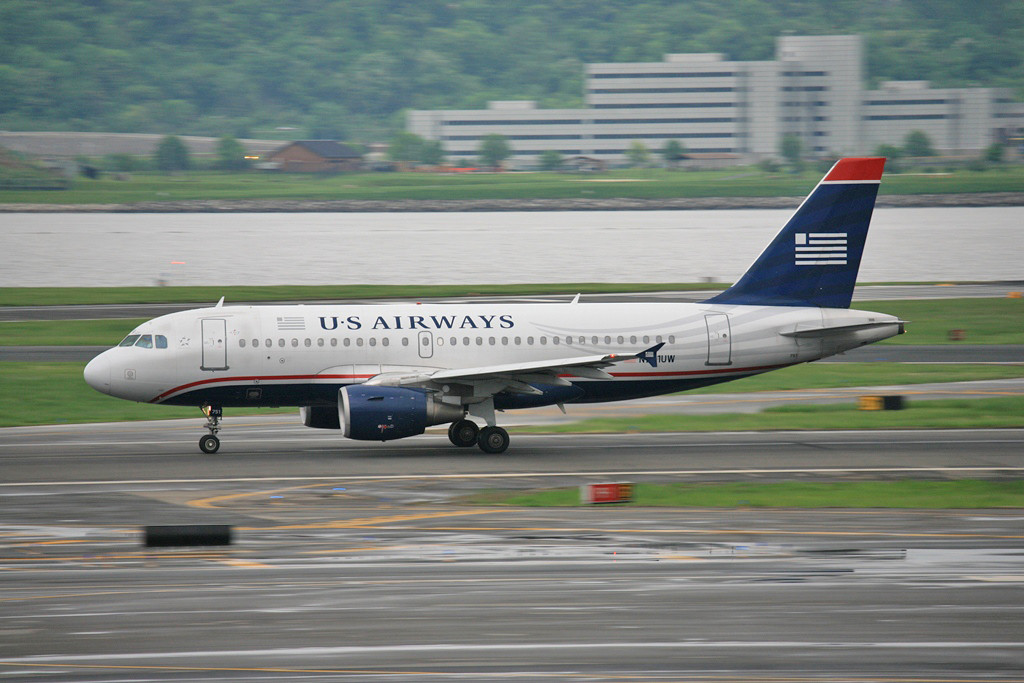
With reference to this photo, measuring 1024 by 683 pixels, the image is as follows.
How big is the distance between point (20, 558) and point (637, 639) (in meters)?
10.7

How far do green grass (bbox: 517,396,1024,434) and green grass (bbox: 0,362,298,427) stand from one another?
1184cm

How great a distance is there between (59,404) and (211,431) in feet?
32.9

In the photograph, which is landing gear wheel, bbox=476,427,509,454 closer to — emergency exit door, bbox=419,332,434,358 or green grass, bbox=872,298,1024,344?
emergency exit door, bbox=419,332,434,358

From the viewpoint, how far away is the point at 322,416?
33.4 m

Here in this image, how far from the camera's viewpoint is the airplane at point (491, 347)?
3203 centimetres

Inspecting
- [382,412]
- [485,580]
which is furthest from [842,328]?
[485,580]

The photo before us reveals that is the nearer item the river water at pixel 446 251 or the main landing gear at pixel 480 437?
the main landing gear at pixel 480 437

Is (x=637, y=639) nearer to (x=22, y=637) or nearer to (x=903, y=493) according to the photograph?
(x=22, y=637)

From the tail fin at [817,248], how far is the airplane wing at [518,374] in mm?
4719

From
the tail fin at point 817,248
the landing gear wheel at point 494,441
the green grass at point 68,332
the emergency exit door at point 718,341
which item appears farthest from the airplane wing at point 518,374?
the green grass at point 68,332

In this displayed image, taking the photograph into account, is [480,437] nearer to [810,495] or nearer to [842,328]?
[810,495]

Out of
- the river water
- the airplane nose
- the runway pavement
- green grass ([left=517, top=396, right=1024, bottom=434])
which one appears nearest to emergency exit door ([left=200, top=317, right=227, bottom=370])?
the airplane nose

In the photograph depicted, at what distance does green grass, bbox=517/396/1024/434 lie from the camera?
36188 mm

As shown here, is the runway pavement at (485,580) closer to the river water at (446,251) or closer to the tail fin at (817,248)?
the tail fin at (817,248)
